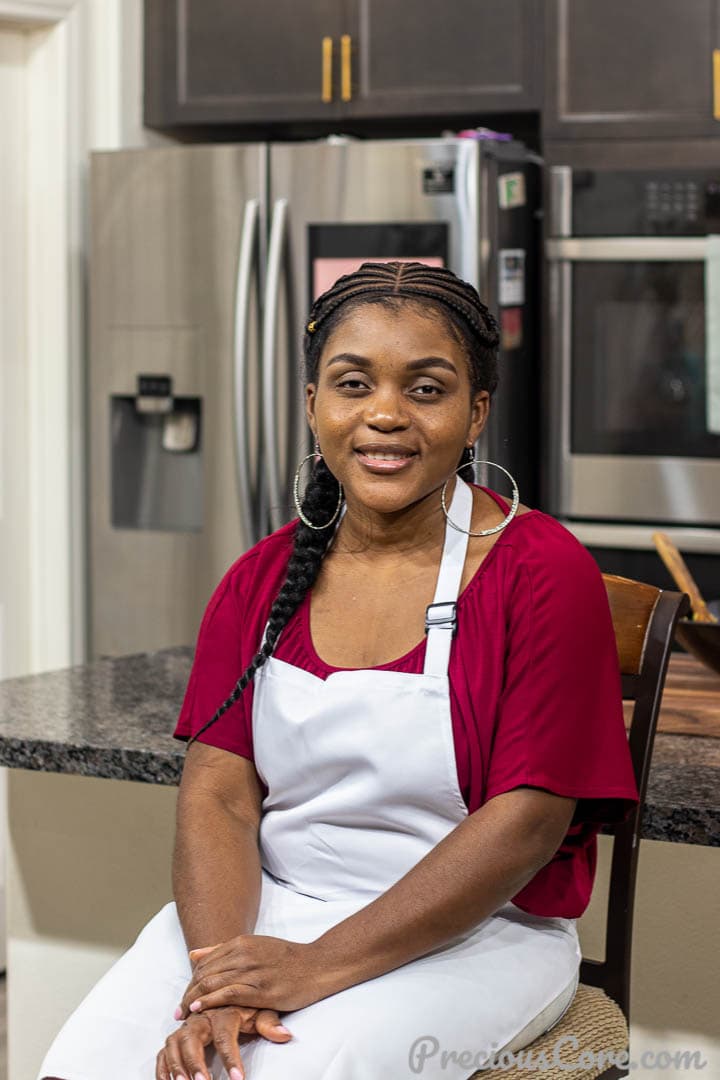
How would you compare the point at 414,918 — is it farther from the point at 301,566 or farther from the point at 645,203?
the point at 645,203

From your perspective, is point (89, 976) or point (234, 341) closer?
point (89, 976)

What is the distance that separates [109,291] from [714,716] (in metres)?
2.00

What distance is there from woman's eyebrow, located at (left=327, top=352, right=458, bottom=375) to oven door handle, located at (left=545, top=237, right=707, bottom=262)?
6.03 ft

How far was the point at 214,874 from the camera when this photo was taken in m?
1.35

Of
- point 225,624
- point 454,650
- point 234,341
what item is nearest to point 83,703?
point 225,624

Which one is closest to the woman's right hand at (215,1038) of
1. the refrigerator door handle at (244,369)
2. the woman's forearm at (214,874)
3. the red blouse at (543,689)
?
the woman's forearm at (214,874)

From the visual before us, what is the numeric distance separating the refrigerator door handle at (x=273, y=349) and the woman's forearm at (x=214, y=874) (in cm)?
173

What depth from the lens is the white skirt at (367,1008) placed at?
1.15 m

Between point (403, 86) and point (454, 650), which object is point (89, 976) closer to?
point (454, 650)

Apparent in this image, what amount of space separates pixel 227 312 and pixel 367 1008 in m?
2.27

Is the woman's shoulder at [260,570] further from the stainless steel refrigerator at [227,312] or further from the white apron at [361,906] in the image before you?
the stainless steel refrigerator at [227,312]

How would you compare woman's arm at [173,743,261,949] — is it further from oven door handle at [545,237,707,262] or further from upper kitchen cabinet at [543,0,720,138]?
upper kitchen cabinet at [543,0,720,138]

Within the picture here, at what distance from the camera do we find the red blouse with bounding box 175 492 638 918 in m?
1.27

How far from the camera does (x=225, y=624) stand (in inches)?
57.2
